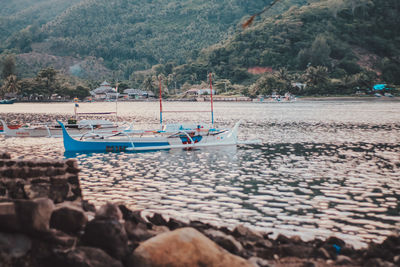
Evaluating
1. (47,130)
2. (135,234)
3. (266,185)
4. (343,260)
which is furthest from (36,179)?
(47,130)

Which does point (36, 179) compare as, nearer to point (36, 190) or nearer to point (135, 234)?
point (36, 190)

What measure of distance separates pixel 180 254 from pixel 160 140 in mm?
28051

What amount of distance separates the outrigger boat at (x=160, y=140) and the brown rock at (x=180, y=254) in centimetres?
2676

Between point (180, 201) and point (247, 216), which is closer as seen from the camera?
point (247, 216)

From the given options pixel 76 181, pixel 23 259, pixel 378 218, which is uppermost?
pixel 76 181

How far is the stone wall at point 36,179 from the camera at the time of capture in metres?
11.8

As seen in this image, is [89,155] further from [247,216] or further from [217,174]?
[247,216]

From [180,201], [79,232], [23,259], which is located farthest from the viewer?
[180,201]

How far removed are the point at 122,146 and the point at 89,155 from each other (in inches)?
121

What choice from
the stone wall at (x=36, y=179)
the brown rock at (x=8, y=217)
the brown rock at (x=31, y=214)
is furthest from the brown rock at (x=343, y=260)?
the stone wall at (x=36, y=179)

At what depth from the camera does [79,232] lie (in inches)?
377

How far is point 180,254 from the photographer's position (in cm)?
846

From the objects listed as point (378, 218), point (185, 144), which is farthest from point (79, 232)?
point (185, 144)

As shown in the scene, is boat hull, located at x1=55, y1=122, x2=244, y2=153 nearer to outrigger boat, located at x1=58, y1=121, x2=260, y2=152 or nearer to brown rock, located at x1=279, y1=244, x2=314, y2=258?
outrigger boat, located at x1=58, y1=121, x2=260, y2=152
